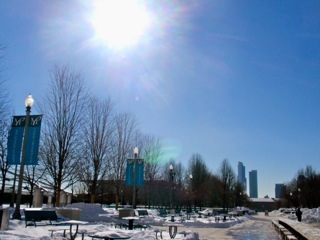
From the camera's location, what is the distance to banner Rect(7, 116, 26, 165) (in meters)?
16.2

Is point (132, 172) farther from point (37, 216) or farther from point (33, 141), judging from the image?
point (33, 141)

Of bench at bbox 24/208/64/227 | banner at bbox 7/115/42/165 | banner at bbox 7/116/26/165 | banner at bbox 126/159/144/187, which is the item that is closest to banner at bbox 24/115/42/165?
banner at bbox 7/115/42/165

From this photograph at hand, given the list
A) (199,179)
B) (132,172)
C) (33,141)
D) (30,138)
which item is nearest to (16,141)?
(30,138)

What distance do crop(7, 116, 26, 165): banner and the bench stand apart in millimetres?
2604

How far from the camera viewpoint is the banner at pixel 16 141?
16.2 meters

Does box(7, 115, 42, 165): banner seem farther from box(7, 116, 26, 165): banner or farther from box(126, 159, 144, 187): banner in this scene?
box(126, 159, 144, 187): banner

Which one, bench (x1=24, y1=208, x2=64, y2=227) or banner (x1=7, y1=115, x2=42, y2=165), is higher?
banner (x1=7, y1=115, x2=42, y2=165)

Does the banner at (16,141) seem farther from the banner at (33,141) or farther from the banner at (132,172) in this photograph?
the banner at (132,172)

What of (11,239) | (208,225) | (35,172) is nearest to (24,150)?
(11,239)

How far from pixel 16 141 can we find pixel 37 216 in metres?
3.97

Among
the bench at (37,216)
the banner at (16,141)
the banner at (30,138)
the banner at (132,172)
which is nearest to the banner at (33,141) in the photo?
the banner at (30,138)

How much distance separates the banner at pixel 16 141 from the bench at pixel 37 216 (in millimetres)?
2604

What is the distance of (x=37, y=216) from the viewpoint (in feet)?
57.5

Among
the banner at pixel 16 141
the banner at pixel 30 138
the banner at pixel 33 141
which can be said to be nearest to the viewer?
the banner at pixel 16 141
